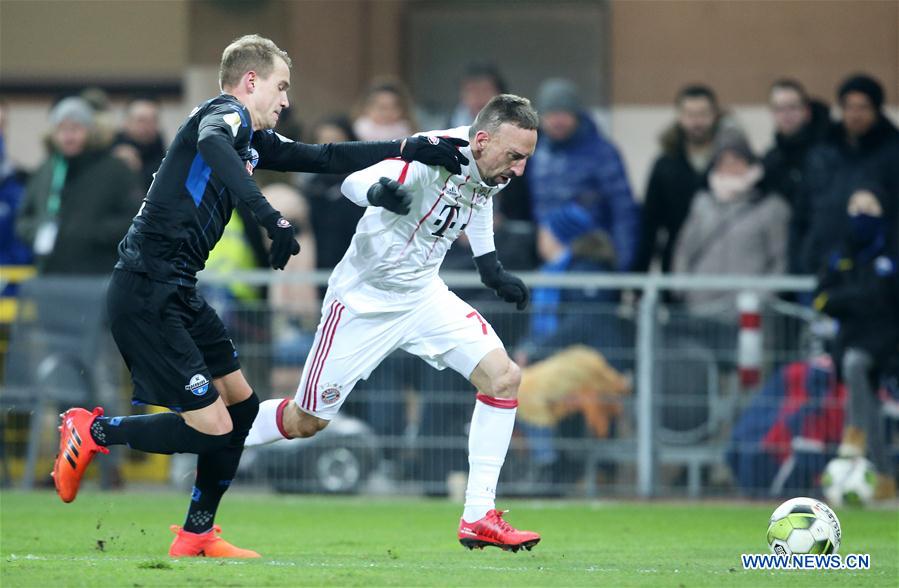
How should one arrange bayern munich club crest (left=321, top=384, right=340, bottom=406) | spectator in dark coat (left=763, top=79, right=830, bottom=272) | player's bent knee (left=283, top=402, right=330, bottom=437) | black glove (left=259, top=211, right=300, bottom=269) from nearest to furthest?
black glove (left=259, top=211, right=300, bottom=269) → bayern munich club crest (left=321, top=384, right=340, bottom=406) → player's bent knee (left=283, top=402, right=330, bottom=437) → spectator in dark coat (left=763, top=79, right=830, bottom=272)

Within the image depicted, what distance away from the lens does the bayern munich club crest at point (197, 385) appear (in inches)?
294

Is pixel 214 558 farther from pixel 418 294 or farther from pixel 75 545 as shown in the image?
pixel 418 294

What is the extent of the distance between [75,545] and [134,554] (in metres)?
0.60

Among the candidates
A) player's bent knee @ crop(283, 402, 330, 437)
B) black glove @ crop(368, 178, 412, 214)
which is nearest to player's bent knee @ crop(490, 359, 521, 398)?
player's bent knee @ crop(283, 402, 330, 437)

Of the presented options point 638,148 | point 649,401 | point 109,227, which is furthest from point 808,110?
point 109,227

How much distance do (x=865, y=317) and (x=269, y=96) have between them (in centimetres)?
562

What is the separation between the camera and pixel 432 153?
7859 millimetres

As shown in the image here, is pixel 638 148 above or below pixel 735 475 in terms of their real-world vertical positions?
above

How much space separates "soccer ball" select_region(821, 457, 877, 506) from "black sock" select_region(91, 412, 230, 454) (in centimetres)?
519

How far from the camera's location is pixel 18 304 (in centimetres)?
1314

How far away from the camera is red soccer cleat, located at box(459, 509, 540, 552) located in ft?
25.8

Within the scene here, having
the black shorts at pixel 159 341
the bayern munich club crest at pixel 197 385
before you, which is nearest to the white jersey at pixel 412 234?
the black shorts at pixel 159 341

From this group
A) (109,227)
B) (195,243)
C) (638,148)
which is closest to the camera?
(195,243)

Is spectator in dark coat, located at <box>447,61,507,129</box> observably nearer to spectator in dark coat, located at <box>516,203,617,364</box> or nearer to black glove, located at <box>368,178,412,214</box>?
spectator in dark coat, located at <box>516,203,617,364</box>
